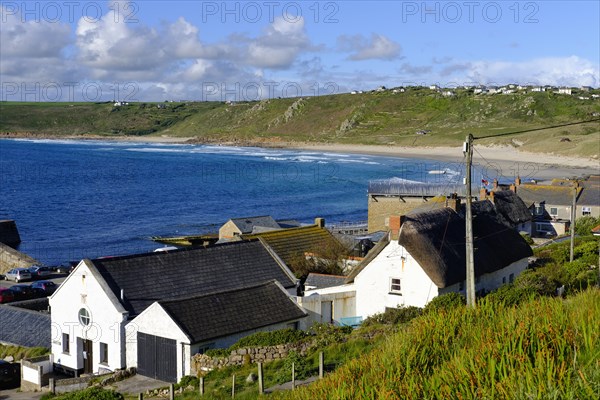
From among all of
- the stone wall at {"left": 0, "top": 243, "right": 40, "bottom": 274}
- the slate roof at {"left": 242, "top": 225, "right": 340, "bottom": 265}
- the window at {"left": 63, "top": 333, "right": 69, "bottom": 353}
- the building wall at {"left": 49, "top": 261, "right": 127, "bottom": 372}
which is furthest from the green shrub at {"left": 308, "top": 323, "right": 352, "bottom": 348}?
the stone wall at {"left": 0, "top": 243, "right": 40, "bottom": 274}

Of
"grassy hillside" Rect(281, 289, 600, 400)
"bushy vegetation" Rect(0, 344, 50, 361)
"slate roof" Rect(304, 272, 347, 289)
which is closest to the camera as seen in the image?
"grassy hillside" Rect(281, 289, 600, 400)

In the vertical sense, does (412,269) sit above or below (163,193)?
above

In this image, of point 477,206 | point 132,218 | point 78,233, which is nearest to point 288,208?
point 132,218

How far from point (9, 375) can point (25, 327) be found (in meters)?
4.48

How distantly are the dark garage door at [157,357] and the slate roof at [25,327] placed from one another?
233 inches

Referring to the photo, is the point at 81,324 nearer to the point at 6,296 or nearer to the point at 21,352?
the point at 21,352

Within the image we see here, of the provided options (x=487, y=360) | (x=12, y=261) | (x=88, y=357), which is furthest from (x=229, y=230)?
(x=487, y=360)

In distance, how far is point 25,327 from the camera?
29.4 m

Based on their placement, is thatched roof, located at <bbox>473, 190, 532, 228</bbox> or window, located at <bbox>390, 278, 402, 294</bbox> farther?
thatched roof, located at <bbox>473, 190, 532, 228</bbox>

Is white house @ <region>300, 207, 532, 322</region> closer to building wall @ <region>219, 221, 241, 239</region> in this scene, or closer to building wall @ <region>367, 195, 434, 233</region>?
building wall @ <region>219, 221, 241, 239</region>

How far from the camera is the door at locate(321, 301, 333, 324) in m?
27.0

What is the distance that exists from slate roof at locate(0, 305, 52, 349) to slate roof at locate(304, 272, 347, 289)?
10.0 meters

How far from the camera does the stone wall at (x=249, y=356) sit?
69.0 feet

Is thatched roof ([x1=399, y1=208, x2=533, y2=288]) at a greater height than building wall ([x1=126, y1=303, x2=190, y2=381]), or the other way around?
thatched roof ([x1=399, y1=208, x2=533, y2=288])
